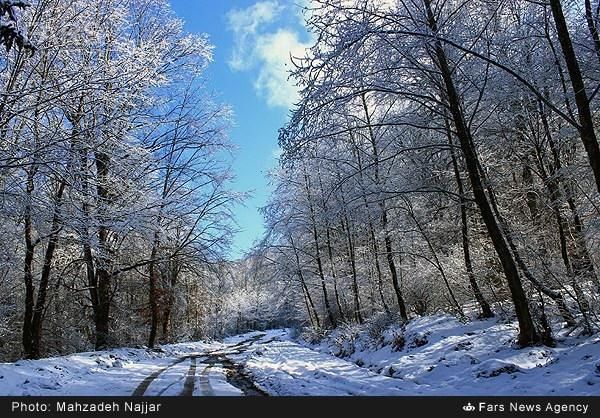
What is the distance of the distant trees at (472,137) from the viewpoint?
26.8 ft

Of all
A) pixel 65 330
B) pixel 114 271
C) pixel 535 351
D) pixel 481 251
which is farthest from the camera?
pixel 65 330

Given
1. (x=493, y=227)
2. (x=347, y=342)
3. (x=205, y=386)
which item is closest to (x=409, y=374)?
(x=493, y=227)

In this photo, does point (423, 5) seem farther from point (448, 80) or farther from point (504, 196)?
point (504, 196)

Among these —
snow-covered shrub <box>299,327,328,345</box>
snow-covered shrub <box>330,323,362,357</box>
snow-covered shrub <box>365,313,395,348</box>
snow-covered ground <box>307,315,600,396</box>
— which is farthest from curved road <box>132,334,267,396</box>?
snow-covered shrub <box>299,327,328,345</box>

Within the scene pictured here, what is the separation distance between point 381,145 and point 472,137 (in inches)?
197

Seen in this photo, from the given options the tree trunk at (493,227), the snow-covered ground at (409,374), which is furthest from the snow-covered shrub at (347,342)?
the tree trunk at (493,227)

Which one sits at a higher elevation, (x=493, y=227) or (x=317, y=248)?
(x=317, y=248)

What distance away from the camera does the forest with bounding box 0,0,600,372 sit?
8.47 meters

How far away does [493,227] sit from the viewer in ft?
29.5

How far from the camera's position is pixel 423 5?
976 cm

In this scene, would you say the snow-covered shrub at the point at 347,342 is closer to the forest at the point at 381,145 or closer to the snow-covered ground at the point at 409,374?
the forest at the point at 381,145
